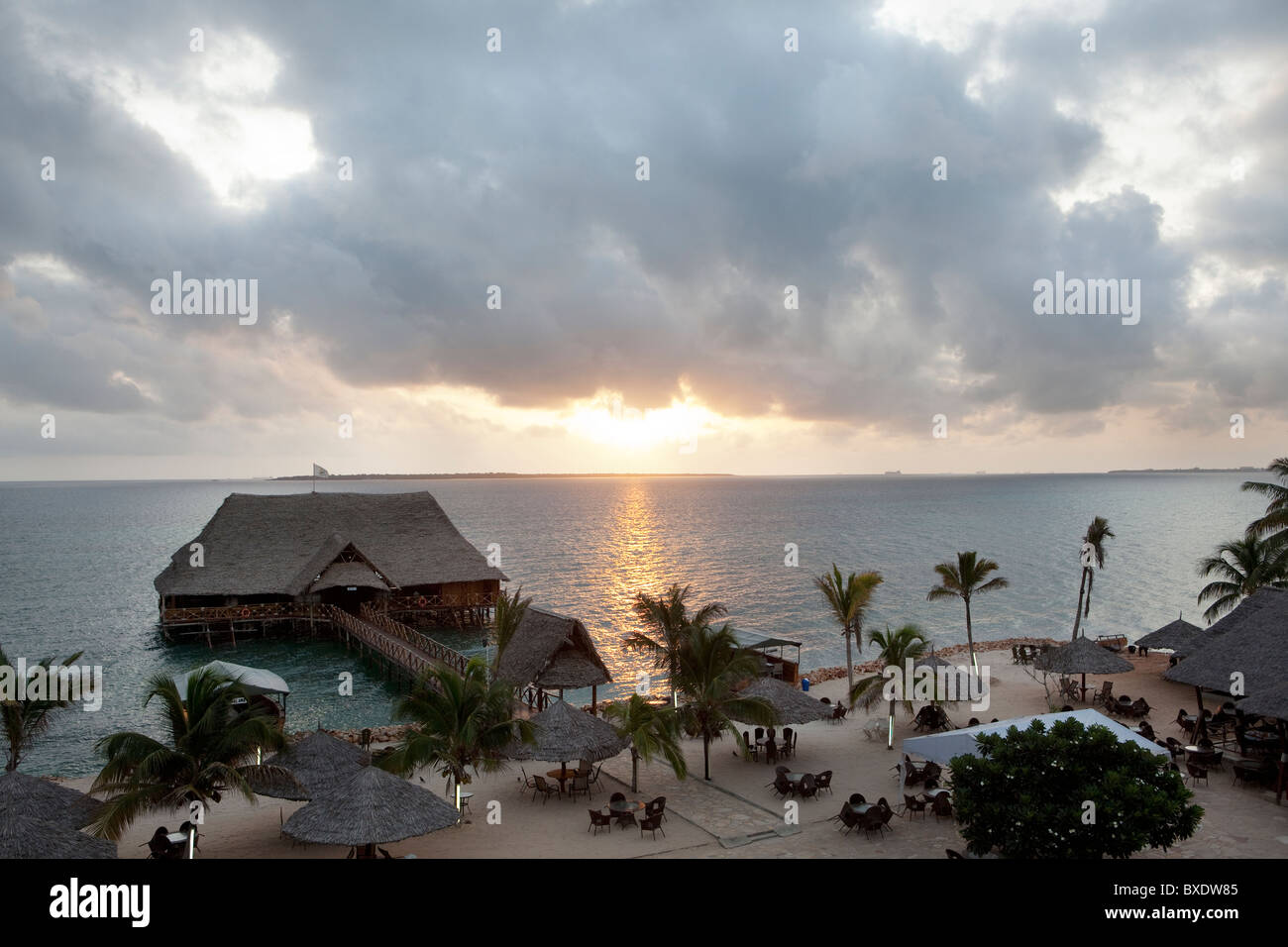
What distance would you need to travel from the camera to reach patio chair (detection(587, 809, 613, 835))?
644 inches

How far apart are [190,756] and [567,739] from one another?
7645mm

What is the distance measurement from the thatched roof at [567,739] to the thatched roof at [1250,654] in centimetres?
1650

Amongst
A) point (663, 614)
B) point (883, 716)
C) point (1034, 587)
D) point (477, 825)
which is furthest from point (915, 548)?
point (477, 825)

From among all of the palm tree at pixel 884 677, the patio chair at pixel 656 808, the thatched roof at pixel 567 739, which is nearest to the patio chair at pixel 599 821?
the patio chair at pixel 656 808

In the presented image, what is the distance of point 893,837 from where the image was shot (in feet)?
51.8

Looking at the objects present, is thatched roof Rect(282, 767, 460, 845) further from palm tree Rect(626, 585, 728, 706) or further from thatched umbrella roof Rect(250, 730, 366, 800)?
palm tree Rect(626, 585, 728, 706)

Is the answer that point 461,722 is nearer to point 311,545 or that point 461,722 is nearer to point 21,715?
point 21,715

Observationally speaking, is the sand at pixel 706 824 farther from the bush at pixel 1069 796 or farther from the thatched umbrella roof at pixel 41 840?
the thatched umbrella roof at pixel 41 840

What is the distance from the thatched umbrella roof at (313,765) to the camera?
1527 cm

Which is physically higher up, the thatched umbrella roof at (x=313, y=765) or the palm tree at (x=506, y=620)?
the palm tree at (x=506, y=620)

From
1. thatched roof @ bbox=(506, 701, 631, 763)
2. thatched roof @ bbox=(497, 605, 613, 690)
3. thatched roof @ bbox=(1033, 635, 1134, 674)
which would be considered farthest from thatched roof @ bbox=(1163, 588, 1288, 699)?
thatched roof @ bbox=(497, 605, 613, 690)

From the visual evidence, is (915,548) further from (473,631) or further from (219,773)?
→ (219,773)

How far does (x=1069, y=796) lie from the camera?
12.6m
